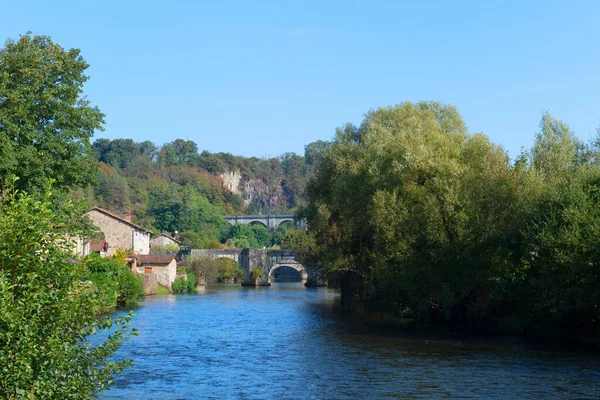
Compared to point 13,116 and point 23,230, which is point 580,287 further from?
point 13,116

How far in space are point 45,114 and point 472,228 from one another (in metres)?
21.9

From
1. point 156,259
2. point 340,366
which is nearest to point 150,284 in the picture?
point 156,259

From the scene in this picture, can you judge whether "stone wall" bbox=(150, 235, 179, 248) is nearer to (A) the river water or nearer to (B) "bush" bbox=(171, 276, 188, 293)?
(B) "bush" bbox=(171, 276, 188, 293)

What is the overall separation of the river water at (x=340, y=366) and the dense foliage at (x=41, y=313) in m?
8.64

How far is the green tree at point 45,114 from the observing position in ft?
118

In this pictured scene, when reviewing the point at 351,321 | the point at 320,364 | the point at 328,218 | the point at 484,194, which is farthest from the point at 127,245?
the point at 320,364

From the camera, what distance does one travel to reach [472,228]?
1448 inches

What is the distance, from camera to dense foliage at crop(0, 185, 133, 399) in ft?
37.2

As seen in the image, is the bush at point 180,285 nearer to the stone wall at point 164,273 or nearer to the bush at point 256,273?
the stone wall at point 164,273

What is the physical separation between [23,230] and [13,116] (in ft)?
86.2

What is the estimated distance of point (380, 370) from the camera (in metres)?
25.4

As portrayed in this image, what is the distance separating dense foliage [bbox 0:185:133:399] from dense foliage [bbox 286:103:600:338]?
74.1 feet

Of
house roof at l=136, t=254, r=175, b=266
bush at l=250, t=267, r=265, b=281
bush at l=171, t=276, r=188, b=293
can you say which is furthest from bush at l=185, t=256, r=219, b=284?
house roof at l=136, t=254, r=175, b=266

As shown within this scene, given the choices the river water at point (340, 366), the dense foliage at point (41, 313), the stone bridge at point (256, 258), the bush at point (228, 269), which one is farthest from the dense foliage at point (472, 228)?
the stone bridge at point (256, 258)
